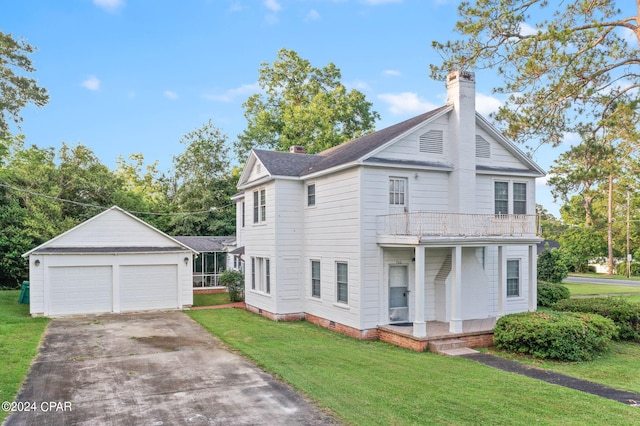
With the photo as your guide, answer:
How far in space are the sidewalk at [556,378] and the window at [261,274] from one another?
349 inches

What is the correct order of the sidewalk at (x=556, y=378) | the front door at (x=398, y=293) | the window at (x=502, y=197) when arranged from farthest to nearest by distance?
the window at (x=502, y=197), the front door at (x=398, y=293), the sidewalk at (x=556, y=378)

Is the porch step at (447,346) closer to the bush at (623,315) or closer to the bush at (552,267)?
the bush at (623,315)

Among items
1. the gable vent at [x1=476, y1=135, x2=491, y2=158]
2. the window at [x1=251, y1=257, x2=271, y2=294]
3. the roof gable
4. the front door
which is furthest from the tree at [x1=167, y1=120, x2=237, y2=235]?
the gable vent at [x1=476, y1=135, x2=491, y2=158]

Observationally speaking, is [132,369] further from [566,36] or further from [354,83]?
[354,83]

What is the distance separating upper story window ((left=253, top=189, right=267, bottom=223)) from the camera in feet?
61.4

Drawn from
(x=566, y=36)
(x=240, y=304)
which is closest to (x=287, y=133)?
(x=240, y=304)

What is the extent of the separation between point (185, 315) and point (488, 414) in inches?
566

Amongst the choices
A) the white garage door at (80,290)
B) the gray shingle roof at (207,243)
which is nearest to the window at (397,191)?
the white garage door at (80,290)

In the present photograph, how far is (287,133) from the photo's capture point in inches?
1432

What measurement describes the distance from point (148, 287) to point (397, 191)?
12.2 meters

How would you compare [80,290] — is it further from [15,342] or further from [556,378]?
[556,378]

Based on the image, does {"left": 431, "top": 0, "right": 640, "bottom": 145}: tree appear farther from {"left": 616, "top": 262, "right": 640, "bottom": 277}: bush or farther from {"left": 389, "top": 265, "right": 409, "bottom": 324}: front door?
{"left": 616, "top": 262, "right": 640, "bottom": 277}: bush

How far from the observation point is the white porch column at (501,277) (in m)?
14.5

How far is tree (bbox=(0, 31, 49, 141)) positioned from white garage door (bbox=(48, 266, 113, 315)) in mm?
10868
